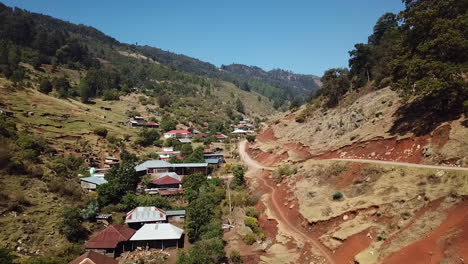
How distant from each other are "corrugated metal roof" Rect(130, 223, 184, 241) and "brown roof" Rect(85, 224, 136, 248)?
119 centimetres

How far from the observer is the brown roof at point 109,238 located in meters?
35.6

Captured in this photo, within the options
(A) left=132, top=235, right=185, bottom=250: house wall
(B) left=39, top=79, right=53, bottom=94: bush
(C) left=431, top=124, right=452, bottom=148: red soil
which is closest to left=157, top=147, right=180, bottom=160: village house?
(A) left=132, top=235, right=185, bottom=250: house wall

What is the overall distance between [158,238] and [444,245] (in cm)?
2850

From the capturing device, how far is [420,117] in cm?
3969

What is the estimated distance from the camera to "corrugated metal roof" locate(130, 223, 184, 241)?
37.6 metres

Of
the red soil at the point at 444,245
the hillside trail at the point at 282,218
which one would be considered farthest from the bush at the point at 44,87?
the red soil at the point at 444,245

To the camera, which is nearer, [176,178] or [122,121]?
[176,178]

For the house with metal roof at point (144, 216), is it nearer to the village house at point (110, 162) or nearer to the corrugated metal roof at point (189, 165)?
the corrugated metal roof at point (189, 165)

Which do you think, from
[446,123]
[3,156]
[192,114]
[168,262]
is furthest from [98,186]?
[192,114]

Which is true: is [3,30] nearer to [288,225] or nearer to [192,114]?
[192,114]

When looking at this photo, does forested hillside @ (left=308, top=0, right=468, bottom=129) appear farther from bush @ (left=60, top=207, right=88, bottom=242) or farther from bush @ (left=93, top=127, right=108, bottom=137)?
bush @ (left=93, top=127, right=108, bottom=137)

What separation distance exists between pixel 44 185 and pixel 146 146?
126 feet

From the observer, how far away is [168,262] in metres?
34.8

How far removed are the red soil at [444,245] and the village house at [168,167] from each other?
146 ft
